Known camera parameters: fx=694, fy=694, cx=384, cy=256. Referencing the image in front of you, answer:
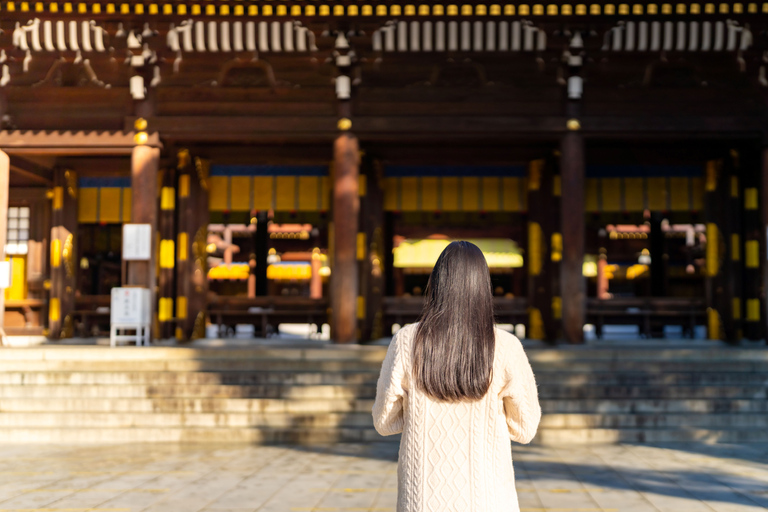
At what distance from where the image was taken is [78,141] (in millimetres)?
9875

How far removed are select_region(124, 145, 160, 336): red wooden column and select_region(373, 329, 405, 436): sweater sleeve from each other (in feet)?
26.6

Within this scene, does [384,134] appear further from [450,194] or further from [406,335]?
[406,335]

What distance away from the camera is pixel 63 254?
12.2 meters

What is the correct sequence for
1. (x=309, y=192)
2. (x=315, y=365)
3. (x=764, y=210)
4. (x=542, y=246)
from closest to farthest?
(x=315, y=365), (x=764, y=210), (x=542, y=246), (x=309, y=192)

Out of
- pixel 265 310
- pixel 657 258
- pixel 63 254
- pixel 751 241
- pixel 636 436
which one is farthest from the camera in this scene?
pixel 657 258

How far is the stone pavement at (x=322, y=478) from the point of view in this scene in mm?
4879

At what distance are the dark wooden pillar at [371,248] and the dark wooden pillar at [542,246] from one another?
8.32 feet

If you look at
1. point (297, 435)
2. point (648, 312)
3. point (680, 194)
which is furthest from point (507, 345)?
point (648, 312)

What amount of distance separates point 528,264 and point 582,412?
446cm

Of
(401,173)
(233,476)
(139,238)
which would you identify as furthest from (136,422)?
(401,173)

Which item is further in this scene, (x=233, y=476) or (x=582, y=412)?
(x=582, y=412)

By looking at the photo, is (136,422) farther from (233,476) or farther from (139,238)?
(139,238)

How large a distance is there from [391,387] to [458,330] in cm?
27

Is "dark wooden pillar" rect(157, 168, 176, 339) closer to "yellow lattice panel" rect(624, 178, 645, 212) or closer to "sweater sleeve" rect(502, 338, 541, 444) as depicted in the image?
"yellow lattice panel" rect(624, 178, 645, 212)
